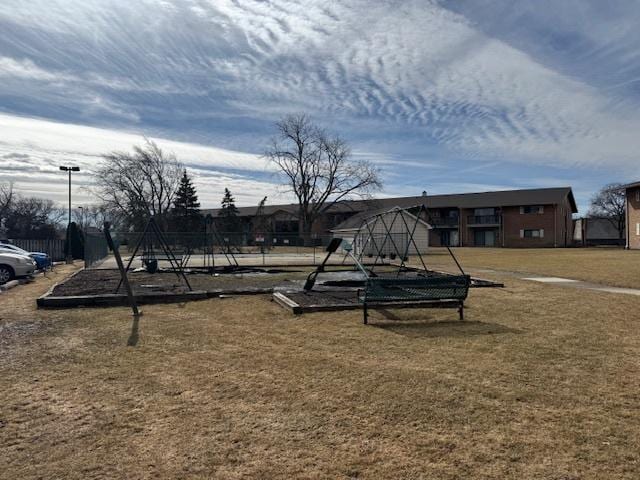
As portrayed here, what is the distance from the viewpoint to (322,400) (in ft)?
14.2

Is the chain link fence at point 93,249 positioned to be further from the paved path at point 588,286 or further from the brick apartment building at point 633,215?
the brick apartment building at point 633,215

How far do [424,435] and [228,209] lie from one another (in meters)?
69.9

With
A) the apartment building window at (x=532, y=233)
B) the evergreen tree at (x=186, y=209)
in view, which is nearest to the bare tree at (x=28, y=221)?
the evergreen tree at (x=186, y=209)

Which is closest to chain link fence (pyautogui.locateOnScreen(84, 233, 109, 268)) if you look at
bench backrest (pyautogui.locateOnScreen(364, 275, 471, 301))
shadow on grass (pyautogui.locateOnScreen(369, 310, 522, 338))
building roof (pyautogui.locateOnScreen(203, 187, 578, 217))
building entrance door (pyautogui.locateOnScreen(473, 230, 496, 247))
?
bench backrest (pyautogui.locateOnScreen(364, 275, 471, 301))

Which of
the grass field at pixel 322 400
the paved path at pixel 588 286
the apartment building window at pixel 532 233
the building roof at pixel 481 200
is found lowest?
the grass field at pixel 322 400

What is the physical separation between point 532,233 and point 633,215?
1491 centimetres

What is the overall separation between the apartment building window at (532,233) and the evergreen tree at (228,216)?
39134 mm

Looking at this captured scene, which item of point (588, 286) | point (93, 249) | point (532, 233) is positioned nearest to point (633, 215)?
point (532, 233)

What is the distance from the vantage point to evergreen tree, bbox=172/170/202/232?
64.8 meters

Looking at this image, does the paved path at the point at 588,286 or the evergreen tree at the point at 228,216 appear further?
the evergreen tree at the point at 228,216

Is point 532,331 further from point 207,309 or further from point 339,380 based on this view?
point 207,309

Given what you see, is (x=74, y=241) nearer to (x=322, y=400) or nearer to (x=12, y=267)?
(x=12, y=267)

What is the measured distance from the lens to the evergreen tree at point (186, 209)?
64.8m

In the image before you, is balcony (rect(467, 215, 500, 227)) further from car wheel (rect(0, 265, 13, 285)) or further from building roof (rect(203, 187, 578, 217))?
car wheel (rect(0, 265, 13, 285))
